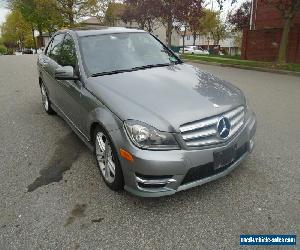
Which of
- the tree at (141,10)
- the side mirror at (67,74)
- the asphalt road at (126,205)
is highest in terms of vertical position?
the tree at (141,10)

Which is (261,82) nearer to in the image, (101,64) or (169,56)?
(169,56)

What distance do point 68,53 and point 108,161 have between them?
1.95 meters

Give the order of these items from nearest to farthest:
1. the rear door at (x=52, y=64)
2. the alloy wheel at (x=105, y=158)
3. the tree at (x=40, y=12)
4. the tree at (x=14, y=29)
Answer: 1. the alloy wheel at (x=105, y=158)
2. the rear door at (x=52, y=64)
3. the tree at (x=40, y=12)
4. the tree at (x=14, y=29)

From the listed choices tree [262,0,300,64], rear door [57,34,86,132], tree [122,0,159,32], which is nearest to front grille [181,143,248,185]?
rear door [57,34,86,132]

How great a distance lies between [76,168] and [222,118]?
6.62ft

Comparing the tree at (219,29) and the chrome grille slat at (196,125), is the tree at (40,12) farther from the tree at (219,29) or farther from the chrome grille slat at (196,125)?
the chrome grille slat at (196,125)

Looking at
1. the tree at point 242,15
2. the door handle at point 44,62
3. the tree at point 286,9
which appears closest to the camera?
the door handle at point 44,62

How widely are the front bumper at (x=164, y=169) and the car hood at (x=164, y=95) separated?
245mm

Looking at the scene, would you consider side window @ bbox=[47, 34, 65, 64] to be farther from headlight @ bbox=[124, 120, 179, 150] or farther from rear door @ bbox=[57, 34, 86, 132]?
headlight @ bbox=[124, 120, 179, 150]

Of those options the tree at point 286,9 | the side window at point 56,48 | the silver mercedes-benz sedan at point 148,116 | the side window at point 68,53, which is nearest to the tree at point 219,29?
the tree at point 286,9

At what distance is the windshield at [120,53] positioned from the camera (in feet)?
12.7

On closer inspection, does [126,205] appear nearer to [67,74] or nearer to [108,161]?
[108,161]

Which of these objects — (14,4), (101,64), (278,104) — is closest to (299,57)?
(278,104)

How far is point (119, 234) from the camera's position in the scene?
270 centimetres
